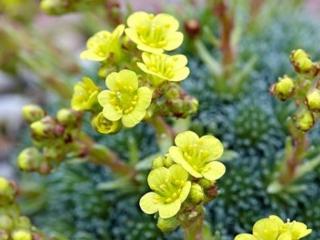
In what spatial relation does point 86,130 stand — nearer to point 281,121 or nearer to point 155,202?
point 281,121

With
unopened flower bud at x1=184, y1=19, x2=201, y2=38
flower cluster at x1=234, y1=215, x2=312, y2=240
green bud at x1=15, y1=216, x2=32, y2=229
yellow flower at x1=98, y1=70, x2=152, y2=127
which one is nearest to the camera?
flower cluster at x1=234, y1=215, x2=312, y2=240

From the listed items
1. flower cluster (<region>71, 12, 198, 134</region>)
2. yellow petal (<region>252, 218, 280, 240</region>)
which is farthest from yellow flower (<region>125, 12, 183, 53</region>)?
yellow petal (<region>252, 218, 280, 240</region>)

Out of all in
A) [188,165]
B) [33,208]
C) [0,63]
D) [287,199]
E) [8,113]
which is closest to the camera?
[188,165]

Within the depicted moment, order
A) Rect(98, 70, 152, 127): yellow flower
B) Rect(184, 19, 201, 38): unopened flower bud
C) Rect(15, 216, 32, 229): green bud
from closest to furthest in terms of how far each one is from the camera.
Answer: Rect(98, 70, 152, 127): yellow flower → Rect(15, 216, 32, 229): green bud → Rect(184, 19, 201, 38): unopened flower bud

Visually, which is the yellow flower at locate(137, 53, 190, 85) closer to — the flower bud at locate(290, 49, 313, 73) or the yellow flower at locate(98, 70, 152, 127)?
the yellow flower at locate(98, 70, 152, 127)

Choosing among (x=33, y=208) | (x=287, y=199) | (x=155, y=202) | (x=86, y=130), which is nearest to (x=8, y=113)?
(x=33, y=208)

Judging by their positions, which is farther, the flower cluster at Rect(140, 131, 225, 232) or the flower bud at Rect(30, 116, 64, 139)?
the flower bud at Rect(30, 116, 64, 139)

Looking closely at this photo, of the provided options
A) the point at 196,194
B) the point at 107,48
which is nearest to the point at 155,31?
the point at 107,48
